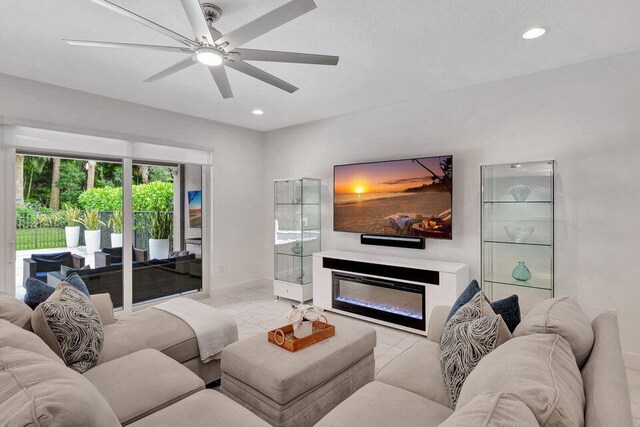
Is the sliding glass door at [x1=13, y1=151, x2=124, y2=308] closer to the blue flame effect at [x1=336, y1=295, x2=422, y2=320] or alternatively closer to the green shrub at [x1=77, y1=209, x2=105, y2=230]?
the green shrub at [x1=77, y1=209, x2=105, y2=230]

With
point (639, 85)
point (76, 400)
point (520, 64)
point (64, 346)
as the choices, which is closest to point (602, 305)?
point (639, 85)

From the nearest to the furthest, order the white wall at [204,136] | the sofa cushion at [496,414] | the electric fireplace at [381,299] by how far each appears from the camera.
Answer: the sofa cushion at [496,414] → the white wall at [204,136] → the electric fireplace at [381,299]

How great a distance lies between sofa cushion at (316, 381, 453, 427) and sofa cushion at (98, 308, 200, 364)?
4.50 feet

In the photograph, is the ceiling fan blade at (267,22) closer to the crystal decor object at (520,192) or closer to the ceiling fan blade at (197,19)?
the ceiling fan blade at (197,19)

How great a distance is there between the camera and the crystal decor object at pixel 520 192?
319 cm

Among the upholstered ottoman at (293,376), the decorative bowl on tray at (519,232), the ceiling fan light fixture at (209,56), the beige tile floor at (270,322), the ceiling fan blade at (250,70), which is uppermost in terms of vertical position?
the ceiling fan blade at (250,70)

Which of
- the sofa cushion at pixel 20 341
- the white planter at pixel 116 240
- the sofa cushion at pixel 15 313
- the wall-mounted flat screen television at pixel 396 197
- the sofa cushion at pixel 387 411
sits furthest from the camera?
the white planter at pixel 116 240

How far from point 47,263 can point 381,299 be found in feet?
12.5

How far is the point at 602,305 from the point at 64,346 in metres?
4.07

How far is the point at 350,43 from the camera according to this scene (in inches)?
104

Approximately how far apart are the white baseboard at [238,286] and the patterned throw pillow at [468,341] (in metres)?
4.00

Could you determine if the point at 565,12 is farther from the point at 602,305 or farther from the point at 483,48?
the point at 602,305

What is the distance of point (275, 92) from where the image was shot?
3725mm

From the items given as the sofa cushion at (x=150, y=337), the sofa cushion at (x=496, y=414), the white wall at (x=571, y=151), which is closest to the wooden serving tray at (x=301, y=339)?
the sofa cushion at (x=150, y=337)
